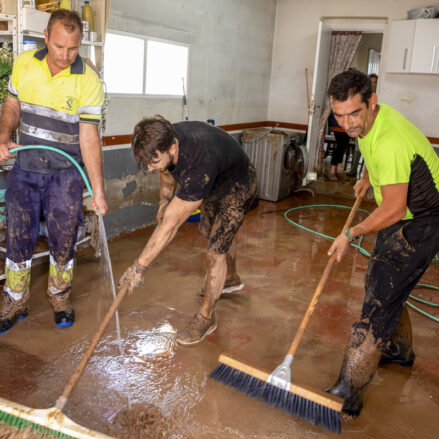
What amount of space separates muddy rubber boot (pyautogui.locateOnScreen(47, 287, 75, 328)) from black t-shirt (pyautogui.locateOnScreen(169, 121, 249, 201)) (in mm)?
1194

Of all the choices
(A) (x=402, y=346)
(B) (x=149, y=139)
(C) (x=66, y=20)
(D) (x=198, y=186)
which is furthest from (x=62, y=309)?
(A) (x=402, y=346)

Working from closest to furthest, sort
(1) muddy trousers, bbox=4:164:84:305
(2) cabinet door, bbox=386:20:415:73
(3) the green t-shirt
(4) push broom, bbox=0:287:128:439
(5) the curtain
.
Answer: (4) push broom, bbox=0:287:128:439 → (3) the green t-shirt → (1) muddy trousers, bbox=4:164:84:305 → (2) cabinet door, bbox=386:20:415:73 → (5) the curtain

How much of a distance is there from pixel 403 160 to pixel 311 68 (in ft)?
18.2

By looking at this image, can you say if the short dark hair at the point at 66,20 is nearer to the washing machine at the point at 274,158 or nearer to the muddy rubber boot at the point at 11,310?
the muddy rubber boot at the point at 11,310

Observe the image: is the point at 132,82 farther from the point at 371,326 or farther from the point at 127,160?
the point at 371,326

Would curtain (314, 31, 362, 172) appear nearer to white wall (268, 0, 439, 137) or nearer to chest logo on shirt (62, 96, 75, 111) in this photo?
white wall (268, 0, 439, 137)

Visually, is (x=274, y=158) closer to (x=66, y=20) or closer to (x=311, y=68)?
(x=311, y=68)

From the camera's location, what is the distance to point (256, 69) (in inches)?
270

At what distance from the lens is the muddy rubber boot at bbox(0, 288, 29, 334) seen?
2781 mm

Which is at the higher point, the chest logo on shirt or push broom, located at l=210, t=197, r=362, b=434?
the chest logo on shirt

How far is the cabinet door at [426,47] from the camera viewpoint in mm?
5818

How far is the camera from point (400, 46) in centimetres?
610

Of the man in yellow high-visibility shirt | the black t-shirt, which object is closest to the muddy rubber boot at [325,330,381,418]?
the black t-shirt

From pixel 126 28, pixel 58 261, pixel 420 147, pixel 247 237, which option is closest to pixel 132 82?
pixel 126 28
